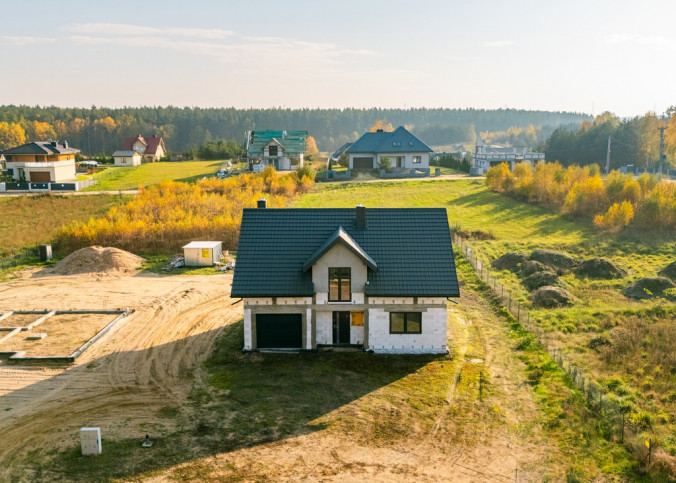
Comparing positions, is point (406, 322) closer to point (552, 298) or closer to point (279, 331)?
point (279, 331)

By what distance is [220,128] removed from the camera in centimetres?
18338

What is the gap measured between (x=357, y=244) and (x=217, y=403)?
8.84 m

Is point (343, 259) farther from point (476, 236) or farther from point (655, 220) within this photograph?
point (655, 220)

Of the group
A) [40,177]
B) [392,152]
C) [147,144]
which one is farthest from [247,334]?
[147,144]

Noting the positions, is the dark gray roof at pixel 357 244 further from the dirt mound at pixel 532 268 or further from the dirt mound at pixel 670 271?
the dirt mound at pixel 670 271

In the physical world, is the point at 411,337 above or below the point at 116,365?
above

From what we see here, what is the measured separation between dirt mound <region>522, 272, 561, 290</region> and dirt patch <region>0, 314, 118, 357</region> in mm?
22316

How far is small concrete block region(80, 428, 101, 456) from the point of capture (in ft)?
52.5

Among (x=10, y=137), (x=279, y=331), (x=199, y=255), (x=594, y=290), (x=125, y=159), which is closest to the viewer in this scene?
(x=279, y=331)

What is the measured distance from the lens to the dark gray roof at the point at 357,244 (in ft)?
76.0

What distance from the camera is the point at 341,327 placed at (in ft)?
78.2

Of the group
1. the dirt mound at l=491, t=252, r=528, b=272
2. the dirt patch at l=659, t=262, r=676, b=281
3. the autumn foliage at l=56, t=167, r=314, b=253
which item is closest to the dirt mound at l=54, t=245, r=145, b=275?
the autumn foliage at l=56, t=167, r=314, b=253

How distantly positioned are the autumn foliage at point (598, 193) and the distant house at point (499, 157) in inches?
684

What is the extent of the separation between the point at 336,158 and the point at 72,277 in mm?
62107
